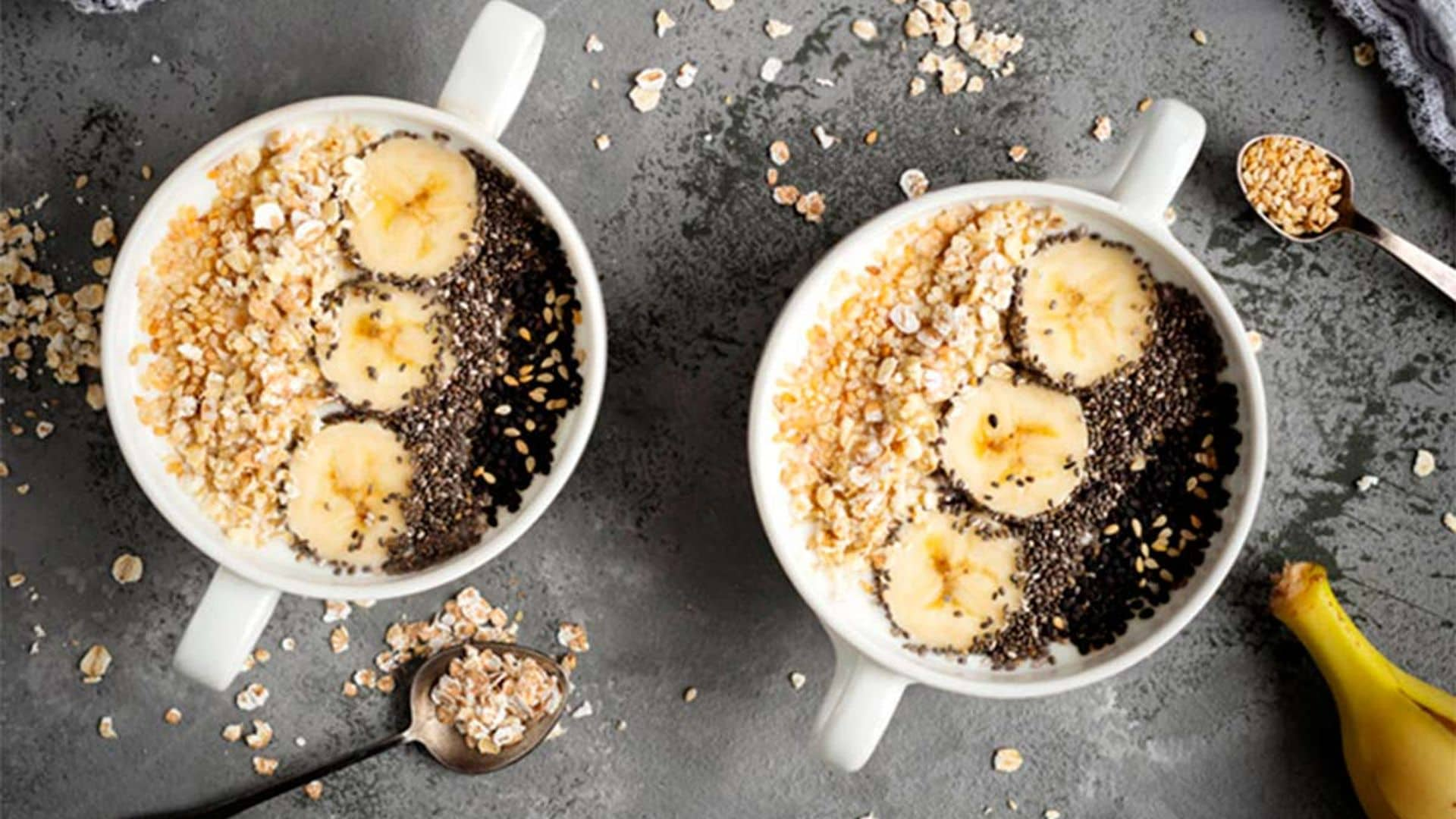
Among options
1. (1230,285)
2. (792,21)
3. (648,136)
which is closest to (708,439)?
(648,136)

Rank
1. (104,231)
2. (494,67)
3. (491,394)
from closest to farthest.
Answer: (494,67) < (491,394) < (104,231)

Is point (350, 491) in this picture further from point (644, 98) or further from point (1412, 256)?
point (1412, 256)

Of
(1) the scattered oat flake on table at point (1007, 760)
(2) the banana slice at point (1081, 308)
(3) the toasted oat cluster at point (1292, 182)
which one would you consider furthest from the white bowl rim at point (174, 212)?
(3) the toasted oat cluster at point (1292, 182)

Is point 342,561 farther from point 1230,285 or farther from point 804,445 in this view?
point 1230,285

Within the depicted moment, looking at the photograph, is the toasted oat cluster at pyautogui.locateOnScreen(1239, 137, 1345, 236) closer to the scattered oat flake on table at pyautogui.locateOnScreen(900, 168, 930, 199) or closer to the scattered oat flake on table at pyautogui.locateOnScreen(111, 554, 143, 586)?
the scattered oat flake on table at pyautogui.locateOnScreen(900, 168, 930, 199)

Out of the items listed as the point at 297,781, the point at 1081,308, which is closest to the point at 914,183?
the point at 1081,308

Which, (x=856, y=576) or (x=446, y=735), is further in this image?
(x=446, y=735)

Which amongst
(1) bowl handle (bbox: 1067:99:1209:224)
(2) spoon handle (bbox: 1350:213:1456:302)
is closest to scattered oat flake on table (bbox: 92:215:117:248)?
(1) bowl handle (bbox: 1067:99:1209:224)
